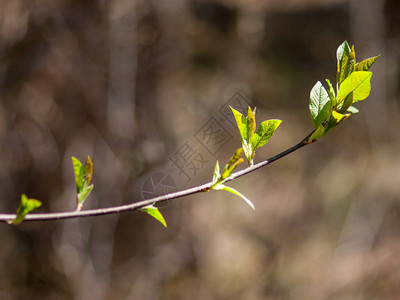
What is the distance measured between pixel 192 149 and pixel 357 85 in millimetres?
1458

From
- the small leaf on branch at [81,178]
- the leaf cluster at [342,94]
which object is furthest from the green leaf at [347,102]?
the small leaf on branch at [81,178]

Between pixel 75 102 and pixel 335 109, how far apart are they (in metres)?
1.62

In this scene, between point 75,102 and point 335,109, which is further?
point 75,102

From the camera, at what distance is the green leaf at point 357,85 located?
0.37m

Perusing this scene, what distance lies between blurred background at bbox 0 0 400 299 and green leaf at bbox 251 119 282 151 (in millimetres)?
1333

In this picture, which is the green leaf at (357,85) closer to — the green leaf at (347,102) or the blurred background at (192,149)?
the green leaf at (347,102)

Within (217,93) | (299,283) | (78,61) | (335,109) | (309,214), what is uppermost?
(78,61)

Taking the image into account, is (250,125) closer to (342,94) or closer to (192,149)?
(342,94)

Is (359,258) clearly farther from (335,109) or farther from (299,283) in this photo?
(335,109)

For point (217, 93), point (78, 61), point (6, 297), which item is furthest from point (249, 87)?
point (6, 297)

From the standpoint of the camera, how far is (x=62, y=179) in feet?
6.09

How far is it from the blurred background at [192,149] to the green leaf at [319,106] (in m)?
1.36

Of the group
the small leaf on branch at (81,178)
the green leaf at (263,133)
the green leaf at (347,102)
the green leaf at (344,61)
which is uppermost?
the green leaf at (344,61)

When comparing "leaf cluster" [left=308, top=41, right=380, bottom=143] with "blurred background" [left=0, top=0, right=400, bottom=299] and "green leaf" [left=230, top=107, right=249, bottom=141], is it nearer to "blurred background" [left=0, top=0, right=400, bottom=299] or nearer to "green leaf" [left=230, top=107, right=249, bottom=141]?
"green leaf" [left=230, top=107, right=249, bottom=141]
